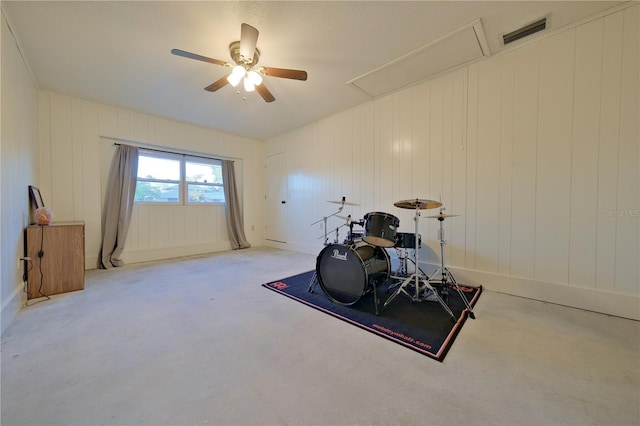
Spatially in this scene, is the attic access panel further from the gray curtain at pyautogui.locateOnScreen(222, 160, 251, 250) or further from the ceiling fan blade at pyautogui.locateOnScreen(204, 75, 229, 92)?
the gray curtain at pyautogui.locateOnScreen(222, 160, 251, 250)

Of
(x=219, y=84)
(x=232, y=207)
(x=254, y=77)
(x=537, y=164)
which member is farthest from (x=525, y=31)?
(x=232, y=207)

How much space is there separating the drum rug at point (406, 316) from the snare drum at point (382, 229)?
0.62m

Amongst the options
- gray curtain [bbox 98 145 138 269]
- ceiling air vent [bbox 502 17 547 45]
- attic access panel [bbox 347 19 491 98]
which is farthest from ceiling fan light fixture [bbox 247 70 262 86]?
gray curtain [bbox 98 145 138 269]

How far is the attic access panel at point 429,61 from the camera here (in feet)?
7.86

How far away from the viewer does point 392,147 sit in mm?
3582

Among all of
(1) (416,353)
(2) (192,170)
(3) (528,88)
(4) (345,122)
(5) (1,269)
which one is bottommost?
(1) (416,353)

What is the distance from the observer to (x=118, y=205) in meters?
4.00

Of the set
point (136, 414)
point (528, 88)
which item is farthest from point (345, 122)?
point (136, 414)

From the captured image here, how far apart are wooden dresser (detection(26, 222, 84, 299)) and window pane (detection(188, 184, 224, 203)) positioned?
2341 mm

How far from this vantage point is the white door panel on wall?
5473mm

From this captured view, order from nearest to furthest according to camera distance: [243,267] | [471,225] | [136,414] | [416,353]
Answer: [136,414]
[416,353]
[471,225]
[243,267]

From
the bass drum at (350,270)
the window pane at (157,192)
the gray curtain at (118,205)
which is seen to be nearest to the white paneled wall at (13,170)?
the gray curtain at (118,205)

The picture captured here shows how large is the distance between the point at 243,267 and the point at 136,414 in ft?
8.97

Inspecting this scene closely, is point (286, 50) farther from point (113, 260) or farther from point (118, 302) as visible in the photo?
point (113, 260)
